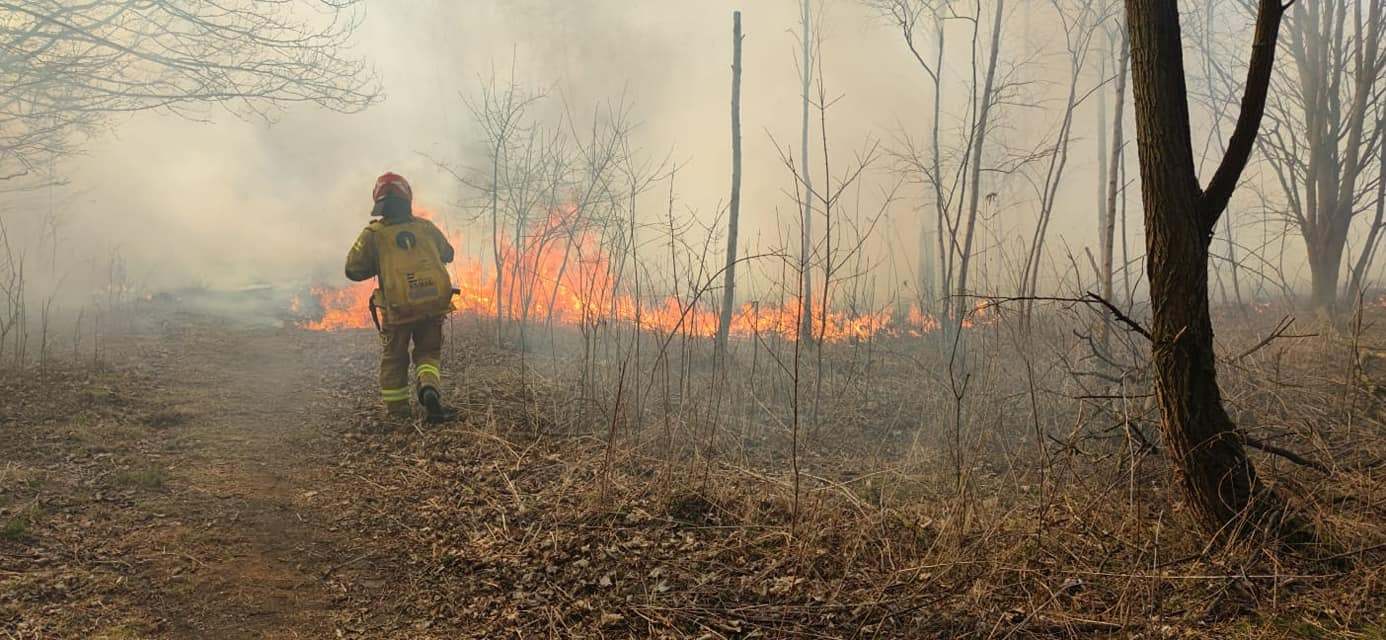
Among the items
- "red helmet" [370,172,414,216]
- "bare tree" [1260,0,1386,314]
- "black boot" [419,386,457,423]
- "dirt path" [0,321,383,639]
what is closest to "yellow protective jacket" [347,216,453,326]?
"red helmet" [370,172,414,216]

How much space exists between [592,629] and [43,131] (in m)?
10.2

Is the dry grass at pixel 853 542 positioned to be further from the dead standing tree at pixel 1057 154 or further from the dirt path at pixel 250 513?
the dead standing tree at pixel 1057 154

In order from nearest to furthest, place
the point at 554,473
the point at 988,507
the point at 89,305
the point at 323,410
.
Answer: the point at 988,507
the point at 554,473
the point at 323,410
the point at 89,305

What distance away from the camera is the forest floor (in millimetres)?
2783

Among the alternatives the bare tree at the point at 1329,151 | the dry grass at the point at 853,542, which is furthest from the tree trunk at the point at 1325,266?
the dry grass at the point at 853,542

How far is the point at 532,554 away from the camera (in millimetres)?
3555

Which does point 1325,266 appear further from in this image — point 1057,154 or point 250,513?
point 250,513

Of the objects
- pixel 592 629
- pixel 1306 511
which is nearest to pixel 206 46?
pixel 592 629

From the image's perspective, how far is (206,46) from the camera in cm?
821

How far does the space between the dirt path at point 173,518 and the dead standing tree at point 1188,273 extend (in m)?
3.60

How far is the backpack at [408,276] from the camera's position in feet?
19.3

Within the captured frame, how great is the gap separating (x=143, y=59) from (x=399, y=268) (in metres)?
4.67

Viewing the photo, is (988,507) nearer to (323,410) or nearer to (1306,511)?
(1306,511)

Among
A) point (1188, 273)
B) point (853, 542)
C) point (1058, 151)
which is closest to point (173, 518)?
point (853, 542)
